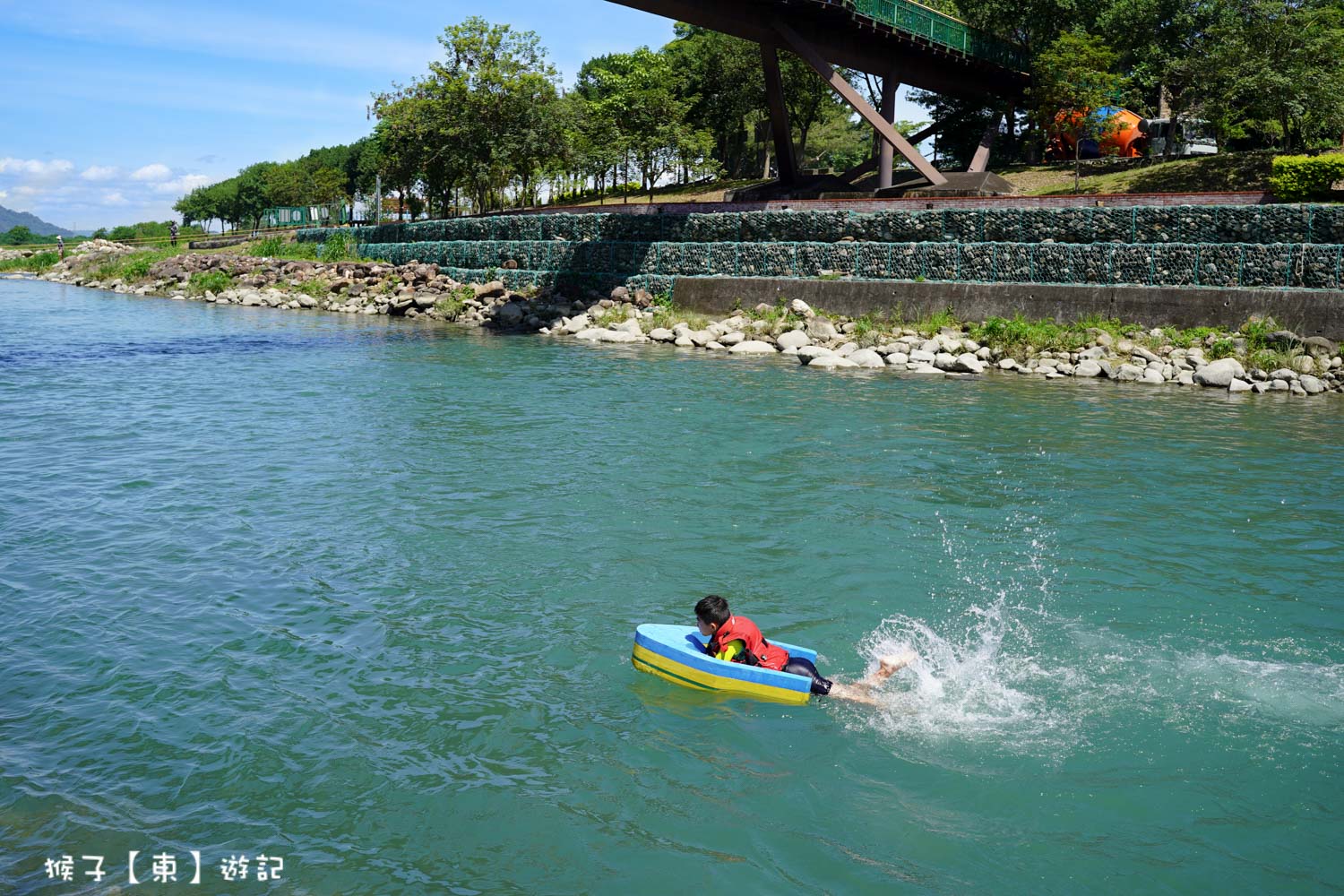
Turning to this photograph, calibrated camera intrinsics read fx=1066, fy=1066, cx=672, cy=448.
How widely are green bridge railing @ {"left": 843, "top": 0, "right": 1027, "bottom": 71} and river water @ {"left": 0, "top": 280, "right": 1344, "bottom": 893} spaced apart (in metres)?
23.2

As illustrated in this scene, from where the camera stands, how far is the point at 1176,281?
25891 millimetres

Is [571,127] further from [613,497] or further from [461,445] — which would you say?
[613,497]

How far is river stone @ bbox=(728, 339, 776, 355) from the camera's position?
96.2 feet

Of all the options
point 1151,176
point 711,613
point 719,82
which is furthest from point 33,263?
point 711,613

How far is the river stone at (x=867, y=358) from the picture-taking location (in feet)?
87.7

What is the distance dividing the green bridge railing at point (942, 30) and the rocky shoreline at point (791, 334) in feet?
38.9

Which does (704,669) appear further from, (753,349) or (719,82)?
(719,82)

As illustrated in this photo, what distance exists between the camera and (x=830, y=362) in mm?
26625

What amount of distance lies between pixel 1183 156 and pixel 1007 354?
19.3 meters

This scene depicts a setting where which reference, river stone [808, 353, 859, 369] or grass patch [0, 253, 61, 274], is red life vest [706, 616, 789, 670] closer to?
river stone [808, 353, 859, 369]

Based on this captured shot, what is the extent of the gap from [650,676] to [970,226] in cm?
2449

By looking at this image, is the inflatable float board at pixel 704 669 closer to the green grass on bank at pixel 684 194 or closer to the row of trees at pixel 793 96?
the row of trees at pixel 793 96

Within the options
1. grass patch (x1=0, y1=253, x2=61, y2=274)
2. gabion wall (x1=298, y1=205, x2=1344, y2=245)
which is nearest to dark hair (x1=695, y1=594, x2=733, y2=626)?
gabion wall (x1=298, y1=205, x2=1344, y2=245)

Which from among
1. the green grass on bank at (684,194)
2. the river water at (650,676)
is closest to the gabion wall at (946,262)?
the river water at (650,676)
